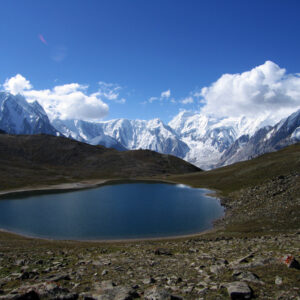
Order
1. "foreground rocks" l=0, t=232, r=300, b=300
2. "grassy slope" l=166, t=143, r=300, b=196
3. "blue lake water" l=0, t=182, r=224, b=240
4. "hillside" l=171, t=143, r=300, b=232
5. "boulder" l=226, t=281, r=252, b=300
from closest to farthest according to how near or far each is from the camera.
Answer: "boulder" l=226, t=281, r=252, b=300, "foreground rocks" l=0, t=232, r=300, b=300, "hillside" l=171, t=143, r=300, b=232, "blue lake water" l=0, t=182, r=224, b=240, "grassy slope" l=166, t=143, r=300, b=196

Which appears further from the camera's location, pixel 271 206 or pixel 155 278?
pixel 271 206

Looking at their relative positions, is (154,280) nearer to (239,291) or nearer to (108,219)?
(239,291)

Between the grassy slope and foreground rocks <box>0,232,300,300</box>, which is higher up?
the grassy slope

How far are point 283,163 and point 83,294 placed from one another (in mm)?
109442

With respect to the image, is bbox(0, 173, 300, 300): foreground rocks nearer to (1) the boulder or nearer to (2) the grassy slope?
(1) the boulder

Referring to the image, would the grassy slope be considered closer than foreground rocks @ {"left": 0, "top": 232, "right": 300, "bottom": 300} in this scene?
No

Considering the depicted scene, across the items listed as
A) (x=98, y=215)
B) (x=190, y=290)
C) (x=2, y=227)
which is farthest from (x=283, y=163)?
(x=190, y=290)

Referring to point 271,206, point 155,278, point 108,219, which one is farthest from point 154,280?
point 108,219

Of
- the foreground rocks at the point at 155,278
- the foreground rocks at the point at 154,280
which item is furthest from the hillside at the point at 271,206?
the foreground rocks at the point at 154,280

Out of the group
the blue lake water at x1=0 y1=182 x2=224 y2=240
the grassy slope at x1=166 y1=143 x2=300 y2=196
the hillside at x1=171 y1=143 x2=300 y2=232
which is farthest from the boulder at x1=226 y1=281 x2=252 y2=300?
the grassy slope at x1=166 y1=143 x2=300 y2=196

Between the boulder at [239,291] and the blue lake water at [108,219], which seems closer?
the boulder at [239,291]

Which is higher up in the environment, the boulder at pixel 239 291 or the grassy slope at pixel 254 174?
the grassy slope at pixel 254 174

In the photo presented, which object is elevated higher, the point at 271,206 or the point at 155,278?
the point at 155,278

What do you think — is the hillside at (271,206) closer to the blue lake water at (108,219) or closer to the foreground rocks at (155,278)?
the blue lake water at (108,219)
